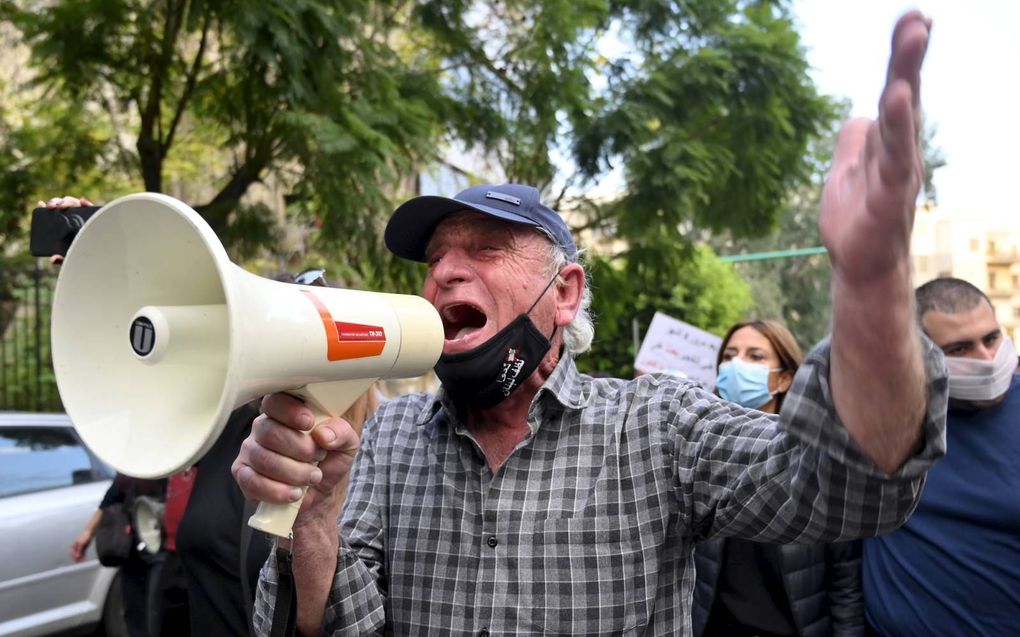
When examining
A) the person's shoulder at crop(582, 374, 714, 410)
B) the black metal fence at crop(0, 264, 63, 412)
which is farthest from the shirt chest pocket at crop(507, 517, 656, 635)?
the black metal fence at crop(0, 264, 63, 412)

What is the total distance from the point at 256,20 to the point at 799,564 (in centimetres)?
402

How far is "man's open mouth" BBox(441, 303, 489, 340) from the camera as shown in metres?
2.07

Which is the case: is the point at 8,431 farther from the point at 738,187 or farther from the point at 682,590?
the point at 738,187

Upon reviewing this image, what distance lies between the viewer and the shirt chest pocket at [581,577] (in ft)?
5.65

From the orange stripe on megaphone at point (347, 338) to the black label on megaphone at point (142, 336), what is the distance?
24 centimetres

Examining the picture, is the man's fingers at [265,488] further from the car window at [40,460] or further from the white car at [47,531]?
the car window at [40,460]

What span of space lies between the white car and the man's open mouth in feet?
13.5

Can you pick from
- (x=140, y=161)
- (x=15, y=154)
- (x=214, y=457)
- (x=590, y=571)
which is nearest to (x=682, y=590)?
(x=590, y=571)

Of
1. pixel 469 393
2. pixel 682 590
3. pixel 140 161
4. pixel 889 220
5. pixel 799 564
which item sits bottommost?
pixel 799 564

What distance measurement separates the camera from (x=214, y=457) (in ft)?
9.96

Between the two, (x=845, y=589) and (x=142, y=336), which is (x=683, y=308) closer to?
(x=845, y=589)

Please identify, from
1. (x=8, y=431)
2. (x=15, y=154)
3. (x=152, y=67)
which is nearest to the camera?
(x=8, y=431)

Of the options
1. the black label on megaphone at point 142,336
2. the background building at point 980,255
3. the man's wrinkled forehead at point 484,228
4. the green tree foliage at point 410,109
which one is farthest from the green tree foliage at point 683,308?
the background building at point 980,255

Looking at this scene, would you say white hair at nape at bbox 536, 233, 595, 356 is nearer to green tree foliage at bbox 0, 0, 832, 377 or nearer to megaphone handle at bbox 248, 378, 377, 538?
megaphone handle at bbox 248, 378, 377, 538
